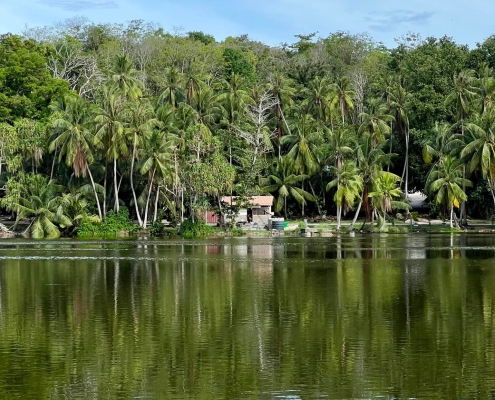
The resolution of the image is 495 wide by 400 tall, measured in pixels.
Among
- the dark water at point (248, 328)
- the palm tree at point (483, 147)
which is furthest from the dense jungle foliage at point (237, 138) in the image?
the dark water at point (248, 328)

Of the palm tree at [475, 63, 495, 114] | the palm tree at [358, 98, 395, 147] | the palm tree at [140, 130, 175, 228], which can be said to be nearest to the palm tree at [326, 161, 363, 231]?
the palm tree at [358, 98, 395, 147]

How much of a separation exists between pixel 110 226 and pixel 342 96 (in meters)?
27.1

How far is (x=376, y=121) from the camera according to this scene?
80625 mm

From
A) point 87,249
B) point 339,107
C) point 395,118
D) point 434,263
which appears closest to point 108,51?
point 339,107

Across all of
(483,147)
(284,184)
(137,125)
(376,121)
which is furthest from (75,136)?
(483,147)

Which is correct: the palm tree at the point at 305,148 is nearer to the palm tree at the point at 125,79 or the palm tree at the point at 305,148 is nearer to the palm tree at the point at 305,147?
the palm tree at the point at 305,147

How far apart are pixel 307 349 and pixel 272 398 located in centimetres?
479

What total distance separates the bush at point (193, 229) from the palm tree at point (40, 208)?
8997mm

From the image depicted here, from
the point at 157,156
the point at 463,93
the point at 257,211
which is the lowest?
the point at 257,211

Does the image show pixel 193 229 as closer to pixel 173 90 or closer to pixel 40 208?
pixel 40 208

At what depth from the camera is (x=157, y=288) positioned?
1375 inches

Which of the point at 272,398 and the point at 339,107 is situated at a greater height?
the point at 339,107

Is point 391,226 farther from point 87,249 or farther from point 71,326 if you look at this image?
point 71,326

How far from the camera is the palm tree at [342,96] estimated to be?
85188 mm
